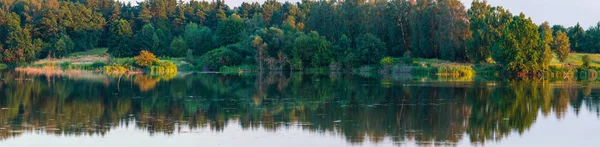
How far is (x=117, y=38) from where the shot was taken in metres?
85.9

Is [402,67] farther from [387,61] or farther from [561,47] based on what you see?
[561,47]

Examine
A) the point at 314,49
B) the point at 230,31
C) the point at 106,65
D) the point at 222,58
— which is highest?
the point at 230,31

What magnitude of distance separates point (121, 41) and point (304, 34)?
23251mm

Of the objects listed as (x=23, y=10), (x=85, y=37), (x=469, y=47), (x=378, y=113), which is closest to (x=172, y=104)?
(x=378, y=113)

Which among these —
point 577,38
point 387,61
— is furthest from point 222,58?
point 577,38

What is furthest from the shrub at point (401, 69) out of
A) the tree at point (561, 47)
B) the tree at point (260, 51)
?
the tree at point (260, 51)

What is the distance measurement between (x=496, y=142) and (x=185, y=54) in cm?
7157

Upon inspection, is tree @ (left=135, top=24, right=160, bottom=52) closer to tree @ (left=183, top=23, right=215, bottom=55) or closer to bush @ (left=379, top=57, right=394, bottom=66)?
tree @ (left=183, top=23, right=215, bottom=55)

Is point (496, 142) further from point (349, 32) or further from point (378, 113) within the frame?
point (349, 32)

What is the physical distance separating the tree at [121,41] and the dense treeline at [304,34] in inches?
5.3

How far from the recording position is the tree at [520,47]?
182 feet

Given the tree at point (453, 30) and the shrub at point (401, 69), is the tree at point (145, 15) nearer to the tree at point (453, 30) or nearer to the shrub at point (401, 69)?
the shrub at point (401, 69)

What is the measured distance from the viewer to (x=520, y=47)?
182 feet

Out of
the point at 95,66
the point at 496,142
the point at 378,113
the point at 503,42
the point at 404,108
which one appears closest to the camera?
the point at 496,142
